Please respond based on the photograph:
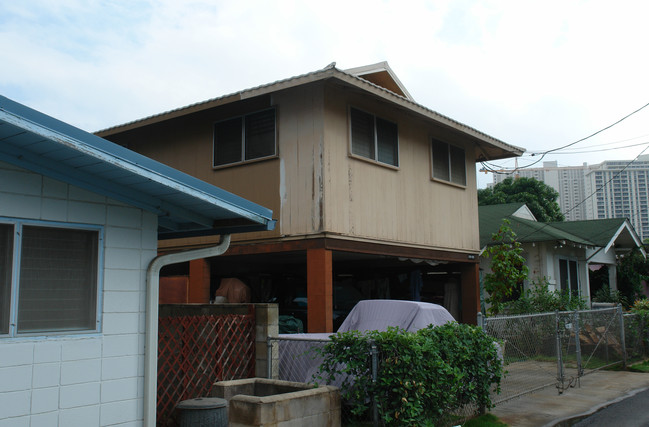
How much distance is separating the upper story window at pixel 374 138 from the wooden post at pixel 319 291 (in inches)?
87.3

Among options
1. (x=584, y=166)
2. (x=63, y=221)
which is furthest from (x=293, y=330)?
(x=584, y=166)

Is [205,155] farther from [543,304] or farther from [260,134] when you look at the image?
[543,304]

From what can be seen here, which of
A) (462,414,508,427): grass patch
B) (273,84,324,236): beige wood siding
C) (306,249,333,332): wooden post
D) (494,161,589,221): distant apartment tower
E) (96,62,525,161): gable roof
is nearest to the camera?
(462,414,508,427): grass patch

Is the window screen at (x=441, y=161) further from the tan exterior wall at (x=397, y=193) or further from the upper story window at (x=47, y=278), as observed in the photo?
the upper story window at (x=47, y=278)

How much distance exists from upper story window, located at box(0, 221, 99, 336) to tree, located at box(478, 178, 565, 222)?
3694 centimetres

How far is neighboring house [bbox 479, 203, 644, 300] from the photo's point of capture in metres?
18.0

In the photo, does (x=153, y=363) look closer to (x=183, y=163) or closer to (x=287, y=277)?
(x=183, y=163)

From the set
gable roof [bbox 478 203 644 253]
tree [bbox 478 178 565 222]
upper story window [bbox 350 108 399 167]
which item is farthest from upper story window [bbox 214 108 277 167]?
tree [bbox 478 178 565 222]

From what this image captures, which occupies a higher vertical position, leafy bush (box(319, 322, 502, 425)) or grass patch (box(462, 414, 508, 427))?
leafy bush (box(319, 322, 502, 425))

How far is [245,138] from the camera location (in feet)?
40.3

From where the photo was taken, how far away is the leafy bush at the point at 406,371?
262 inches

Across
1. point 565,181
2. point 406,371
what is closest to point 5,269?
point 406,371

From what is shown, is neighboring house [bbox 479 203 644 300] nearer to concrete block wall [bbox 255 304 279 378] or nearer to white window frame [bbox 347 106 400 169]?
white window frame [bbox 347 106 400 169]

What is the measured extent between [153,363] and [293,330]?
22.6ft
